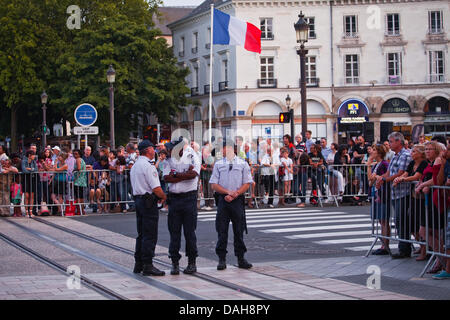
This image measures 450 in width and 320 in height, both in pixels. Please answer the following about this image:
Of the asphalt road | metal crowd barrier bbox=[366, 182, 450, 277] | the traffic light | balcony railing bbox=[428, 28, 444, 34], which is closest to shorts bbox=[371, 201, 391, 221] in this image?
metal crowd barrier bbox=[366, 182, 450, 277]

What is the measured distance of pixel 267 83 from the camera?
204 feet

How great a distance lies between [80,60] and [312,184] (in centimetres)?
3293

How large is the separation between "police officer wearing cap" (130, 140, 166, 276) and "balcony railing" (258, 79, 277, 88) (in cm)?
5153

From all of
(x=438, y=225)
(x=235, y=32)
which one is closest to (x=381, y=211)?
(x=438, y=225)

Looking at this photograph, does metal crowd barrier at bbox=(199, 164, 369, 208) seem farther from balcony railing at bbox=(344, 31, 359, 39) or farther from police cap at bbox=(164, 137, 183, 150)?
balcony railing at bbox=(344, 31, 359, 39)

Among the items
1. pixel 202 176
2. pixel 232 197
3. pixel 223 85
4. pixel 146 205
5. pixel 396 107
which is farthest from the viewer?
pixel 223 85

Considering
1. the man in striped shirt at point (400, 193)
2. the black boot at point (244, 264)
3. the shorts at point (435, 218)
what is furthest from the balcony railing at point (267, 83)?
the shorts at point (435, 218)

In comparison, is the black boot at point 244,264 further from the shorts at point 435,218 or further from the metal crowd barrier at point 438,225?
the shorts at point 435,218

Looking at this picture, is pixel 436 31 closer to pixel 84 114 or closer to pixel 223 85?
pixel 223 85

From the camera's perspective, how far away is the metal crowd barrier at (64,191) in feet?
69.2

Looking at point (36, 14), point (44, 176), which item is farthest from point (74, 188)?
point (36, 14)

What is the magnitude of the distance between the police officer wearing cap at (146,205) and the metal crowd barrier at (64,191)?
1080 cm

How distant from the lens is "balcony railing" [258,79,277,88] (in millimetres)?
62000
